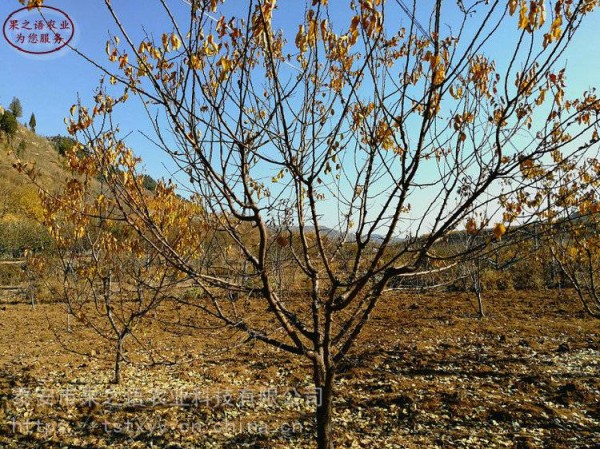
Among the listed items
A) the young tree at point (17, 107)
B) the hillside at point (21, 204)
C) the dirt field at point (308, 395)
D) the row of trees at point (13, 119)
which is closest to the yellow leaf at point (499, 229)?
the dirt field at point (308, 395)

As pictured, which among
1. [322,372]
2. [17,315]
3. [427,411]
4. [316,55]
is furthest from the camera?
[17,315]

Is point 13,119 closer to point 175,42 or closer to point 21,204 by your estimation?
point 21,204

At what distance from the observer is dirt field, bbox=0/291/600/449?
4547 millimetres

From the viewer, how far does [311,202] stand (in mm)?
2412

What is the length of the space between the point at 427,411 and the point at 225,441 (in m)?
2.63

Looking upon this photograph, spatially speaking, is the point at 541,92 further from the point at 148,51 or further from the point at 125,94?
the point at 125,94

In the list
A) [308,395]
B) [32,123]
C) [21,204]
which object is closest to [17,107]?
[32,123]

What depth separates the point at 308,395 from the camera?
5.81 meters

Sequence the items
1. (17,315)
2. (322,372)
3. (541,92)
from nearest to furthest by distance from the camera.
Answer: (541,92) → (322,372) → (17,315)

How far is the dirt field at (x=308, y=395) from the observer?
455 cm

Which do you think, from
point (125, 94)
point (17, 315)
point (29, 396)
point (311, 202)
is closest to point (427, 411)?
point (311, 202)

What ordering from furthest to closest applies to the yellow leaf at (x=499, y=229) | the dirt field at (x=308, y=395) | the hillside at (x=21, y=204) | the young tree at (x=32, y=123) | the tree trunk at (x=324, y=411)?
the young tree at (x=32, y=123) < the hillside at (x=21, y=204) < the dirt field at (x=308, y=395) < the tree trunk at (x=324, y=411) < the yellow leaf at (x=499, y=229)

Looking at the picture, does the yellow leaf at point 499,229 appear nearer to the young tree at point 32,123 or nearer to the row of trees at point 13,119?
the row of trees at point 13,119

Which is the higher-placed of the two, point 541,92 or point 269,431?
point 541,92
